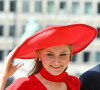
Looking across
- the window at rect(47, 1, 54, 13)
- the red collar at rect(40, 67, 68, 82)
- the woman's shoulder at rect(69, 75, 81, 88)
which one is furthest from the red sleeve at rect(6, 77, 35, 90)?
the window at rect(47, 1, 54, 13)

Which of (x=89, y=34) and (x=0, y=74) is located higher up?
(x=89, y=34)

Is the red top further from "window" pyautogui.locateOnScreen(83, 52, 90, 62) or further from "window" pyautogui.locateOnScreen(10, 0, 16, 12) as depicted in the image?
"window" pyautogui.locateOnScreen(83, 52, 90, 62)

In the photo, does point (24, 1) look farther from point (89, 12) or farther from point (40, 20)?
point (89, 12)

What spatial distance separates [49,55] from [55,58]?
59 millimetres

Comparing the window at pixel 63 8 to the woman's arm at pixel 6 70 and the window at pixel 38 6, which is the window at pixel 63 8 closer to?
the window at pixel 38 6

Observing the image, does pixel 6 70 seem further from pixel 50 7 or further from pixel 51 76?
pixel 50 7

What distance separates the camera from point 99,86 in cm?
277

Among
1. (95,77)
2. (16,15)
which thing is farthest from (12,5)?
(95,77)

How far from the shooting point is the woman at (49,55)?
237 centimetres

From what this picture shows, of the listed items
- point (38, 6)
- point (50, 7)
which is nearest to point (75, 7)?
point (50, 7)

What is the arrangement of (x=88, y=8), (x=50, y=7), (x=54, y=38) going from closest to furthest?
(x=54, y=38), (x=50, y=7), (x=88, y=8)

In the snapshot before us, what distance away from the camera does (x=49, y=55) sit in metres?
2.49

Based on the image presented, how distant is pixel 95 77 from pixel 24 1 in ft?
94.7

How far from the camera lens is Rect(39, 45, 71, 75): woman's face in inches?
96.9
